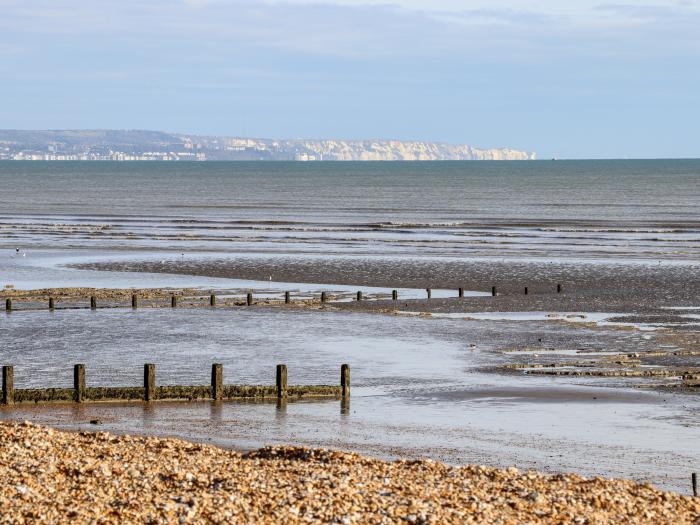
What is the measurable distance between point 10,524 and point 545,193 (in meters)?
184

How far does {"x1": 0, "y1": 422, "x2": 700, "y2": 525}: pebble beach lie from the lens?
1748cm

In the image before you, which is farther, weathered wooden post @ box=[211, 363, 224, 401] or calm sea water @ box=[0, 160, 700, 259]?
calm sea water @ box=[0, 160, 700, 259]

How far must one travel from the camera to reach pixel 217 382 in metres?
32.3

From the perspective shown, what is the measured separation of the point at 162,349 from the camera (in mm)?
41781

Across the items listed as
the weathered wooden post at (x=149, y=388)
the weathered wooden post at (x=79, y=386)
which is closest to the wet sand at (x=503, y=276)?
the weathered wooden post at (x=149, y=388)

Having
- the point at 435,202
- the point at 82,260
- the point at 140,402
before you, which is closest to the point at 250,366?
the point at 140,402

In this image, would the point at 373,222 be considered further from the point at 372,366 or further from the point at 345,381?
the point at 345,381

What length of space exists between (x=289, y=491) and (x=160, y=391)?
547 inches

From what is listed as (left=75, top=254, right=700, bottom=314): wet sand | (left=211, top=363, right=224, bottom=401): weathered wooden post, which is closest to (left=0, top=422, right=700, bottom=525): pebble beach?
(left=211, top=363, right=224, bottom=401): weathered wooden post

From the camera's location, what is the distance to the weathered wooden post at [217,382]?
3206cm

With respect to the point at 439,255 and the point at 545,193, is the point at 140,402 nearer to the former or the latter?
the point at 439,255

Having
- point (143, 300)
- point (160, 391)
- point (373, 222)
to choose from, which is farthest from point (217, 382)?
point (373, 222)

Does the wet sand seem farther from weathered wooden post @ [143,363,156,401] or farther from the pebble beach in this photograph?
the pebble beach

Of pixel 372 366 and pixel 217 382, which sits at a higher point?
pixel 217 382
